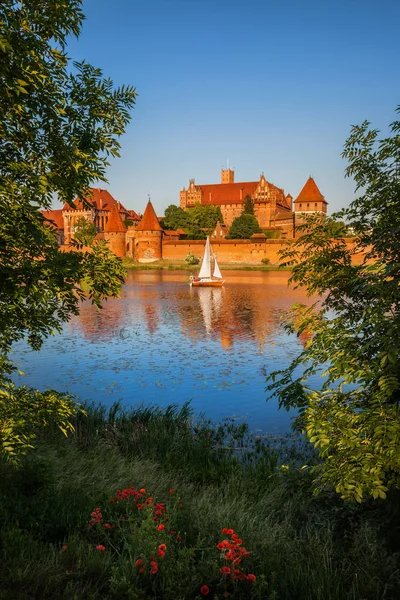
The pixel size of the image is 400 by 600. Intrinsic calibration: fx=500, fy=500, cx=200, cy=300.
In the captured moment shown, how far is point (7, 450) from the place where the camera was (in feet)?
12.1

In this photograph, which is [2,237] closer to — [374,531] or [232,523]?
[232,523]

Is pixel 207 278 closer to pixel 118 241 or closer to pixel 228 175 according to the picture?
pixel 118 241

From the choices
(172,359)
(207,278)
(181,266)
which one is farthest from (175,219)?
(172,359)

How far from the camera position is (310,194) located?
8812 cm

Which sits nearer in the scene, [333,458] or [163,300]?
[333,458]

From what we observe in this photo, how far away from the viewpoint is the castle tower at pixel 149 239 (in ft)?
259

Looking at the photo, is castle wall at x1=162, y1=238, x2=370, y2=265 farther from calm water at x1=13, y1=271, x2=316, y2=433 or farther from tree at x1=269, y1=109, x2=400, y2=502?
tree at x1=269, y1=109, x2=400, y2=502

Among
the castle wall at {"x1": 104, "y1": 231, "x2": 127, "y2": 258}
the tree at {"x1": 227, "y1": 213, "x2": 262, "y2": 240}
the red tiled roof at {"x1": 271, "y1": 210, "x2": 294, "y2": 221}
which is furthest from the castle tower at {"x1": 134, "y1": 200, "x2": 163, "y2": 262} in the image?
the red tiled roof at {"x1": 271, "y1": 210, "x2": 294, "y2": 221}

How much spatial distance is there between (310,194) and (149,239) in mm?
30242

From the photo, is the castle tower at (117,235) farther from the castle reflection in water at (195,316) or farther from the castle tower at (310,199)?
the castle reflection in water at (195,316)

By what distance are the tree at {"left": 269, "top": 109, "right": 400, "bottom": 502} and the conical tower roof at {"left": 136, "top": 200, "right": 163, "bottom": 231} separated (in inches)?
2936

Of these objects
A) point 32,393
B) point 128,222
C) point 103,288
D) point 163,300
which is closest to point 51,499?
point 32,393

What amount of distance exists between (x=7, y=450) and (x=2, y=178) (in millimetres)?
2038

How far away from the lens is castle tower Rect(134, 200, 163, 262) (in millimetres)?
79062
